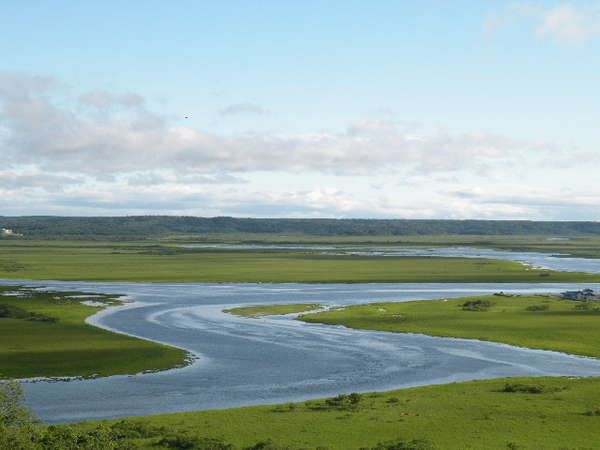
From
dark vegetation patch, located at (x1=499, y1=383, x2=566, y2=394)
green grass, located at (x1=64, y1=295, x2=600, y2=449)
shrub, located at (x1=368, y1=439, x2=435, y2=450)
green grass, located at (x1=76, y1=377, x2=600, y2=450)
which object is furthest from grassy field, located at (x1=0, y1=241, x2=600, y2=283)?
shrub, located at (x1=368, y1=439, x2=435, y2=450)

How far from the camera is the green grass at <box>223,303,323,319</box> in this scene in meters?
81.1

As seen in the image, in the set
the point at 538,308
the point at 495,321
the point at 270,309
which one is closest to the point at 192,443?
the point at 495,321

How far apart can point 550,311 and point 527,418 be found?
153 feet

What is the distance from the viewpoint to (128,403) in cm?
4159

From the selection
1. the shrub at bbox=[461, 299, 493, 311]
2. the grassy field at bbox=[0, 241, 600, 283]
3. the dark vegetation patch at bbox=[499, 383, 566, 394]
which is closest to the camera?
the dark vegetation patch at bbox=[499, 383, 566, 394]

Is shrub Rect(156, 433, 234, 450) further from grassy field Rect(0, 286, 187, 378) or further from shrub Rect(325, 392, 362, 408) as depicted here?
grassy field Rect(0, 286, 187, 378)

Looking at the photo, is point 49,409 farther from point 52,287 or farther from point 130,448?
point 52,287

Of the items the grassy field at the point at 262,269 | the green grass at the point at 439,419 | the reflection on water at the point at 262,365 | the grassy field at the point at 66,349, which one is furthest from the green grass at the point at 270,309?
the green grass at the point at 439,419

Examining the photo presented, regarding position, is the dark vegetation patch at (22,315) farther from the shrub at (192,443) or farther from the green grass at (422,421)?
the shrub at (192,443)

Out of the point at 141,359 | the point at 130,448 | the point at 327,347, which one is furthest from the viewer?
the point at 327,347

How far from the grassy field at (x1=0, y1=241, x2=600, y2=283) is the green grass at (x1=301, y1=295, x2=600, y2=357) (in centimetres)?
3761

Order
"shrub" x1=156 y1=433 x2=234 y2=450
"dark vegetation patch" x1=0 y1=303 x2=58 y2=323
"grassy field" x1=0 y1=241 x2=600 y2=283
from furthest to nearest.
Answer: "grassy field" x1=0 y1=241 x2=600 y2=283 → "dark vegetation patch" x1=0 y1=303 x2=58 y2=323 → "shrub" x1=156 y1=433 x2=234 y2=450

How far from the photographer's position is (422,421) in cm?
Result: 3750

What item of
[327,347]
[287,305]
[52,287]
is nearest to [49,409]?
[327,347]
